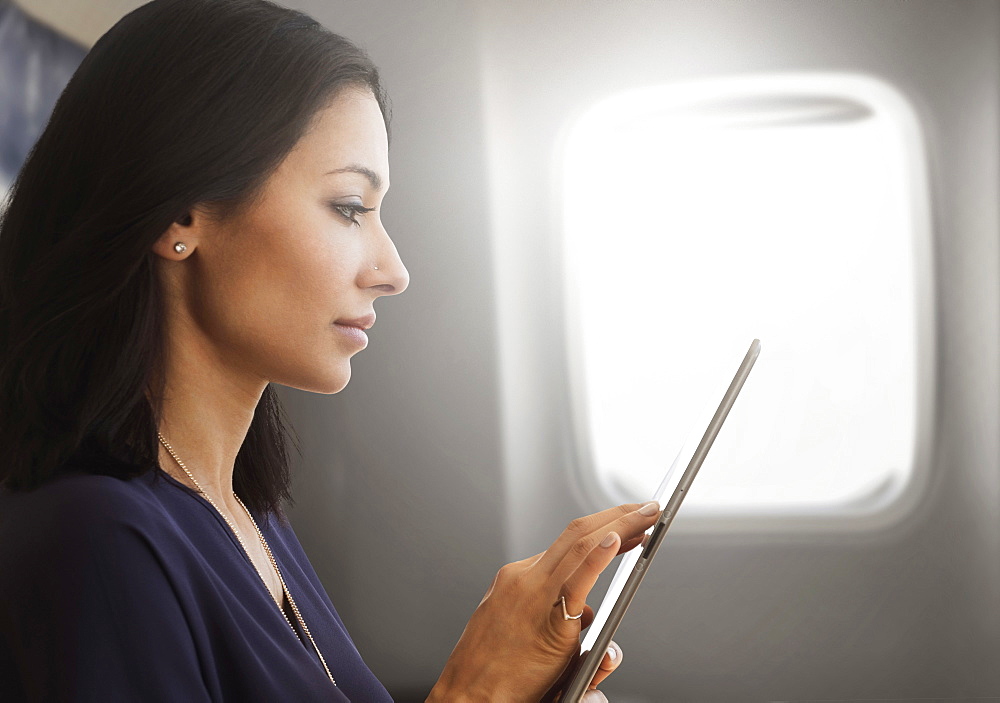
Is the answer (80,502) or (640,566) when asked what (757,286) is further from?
(80,502)

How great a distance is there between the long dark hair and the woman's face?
0.06ft

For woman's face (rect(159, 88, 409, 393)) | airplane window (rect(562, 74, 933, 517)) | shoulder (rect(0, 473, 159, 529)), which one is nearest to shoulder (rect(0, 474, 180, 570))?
shoulder (rect(0, 473, 159, 529))

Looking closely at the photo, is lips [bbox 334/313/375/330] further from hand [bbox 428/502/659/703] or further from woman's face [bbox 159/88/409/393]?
hand [bbox 428/502/659/703]

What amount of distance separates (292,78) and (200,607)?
323mm

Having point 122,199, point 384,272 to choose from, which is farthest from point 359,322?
point 122,199

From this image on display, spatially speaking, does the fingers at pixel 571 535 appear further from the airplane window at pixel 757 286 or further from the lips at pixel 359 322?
the airplane window at pixel 757 286

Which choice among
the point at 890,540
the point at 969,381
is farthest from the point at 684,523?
the point at 969,381

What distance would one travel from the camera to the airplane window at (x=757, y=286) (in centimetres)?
119

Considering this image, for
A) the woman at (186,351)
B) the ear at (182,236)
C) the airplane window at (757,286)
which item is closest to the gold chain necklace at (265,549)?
the woman at (186,351)

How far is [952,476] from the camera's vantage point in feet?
3.86

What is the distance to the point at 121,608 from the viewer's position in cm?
39

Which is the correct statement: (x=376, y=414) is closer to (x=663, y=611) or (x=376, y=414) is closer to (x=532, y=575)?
(x=663, y=611)

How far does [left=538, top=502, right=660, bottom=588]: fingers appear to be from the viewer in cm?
42

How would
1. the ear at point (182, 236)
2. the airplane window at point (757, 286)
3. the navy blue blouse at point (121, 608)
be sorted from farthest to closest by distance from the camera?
the airplane window at point (757, 286)
the ear at point (182, 236)
the navy blue blouse at point (121, 608)
